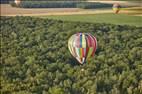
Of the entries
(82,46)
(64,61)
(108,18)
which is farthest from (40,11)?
(82,46)

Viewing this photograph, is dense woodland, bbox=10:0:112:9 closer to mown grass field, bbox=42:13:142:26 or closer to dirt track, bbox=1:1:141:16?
dirt track, bbox=1:1:141:16

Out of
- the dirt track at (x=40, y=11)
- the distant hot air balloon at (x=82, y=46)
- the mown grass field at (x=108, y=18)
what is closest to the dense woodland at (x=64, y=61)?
the distant hot air balloon at (x=82, y=46)

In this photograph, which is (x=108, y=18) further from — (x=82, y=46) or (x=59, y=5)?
(x=82, y=46)

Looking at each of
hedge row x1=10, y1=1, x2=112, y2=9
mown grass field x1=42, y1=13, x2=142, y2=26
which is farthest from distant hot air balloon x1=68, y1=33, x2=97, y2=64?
hedge row x1=10, y1=1, x2=112, y2=9

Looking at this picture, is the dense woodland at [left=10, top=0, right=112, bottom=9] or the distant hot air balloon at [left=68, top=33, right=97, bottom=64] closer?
the distant hot air balloon at [left=68, top=33, right=97, bottom=64]

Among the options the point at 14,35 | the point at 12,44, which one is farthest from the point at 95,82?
the point at 14,35
